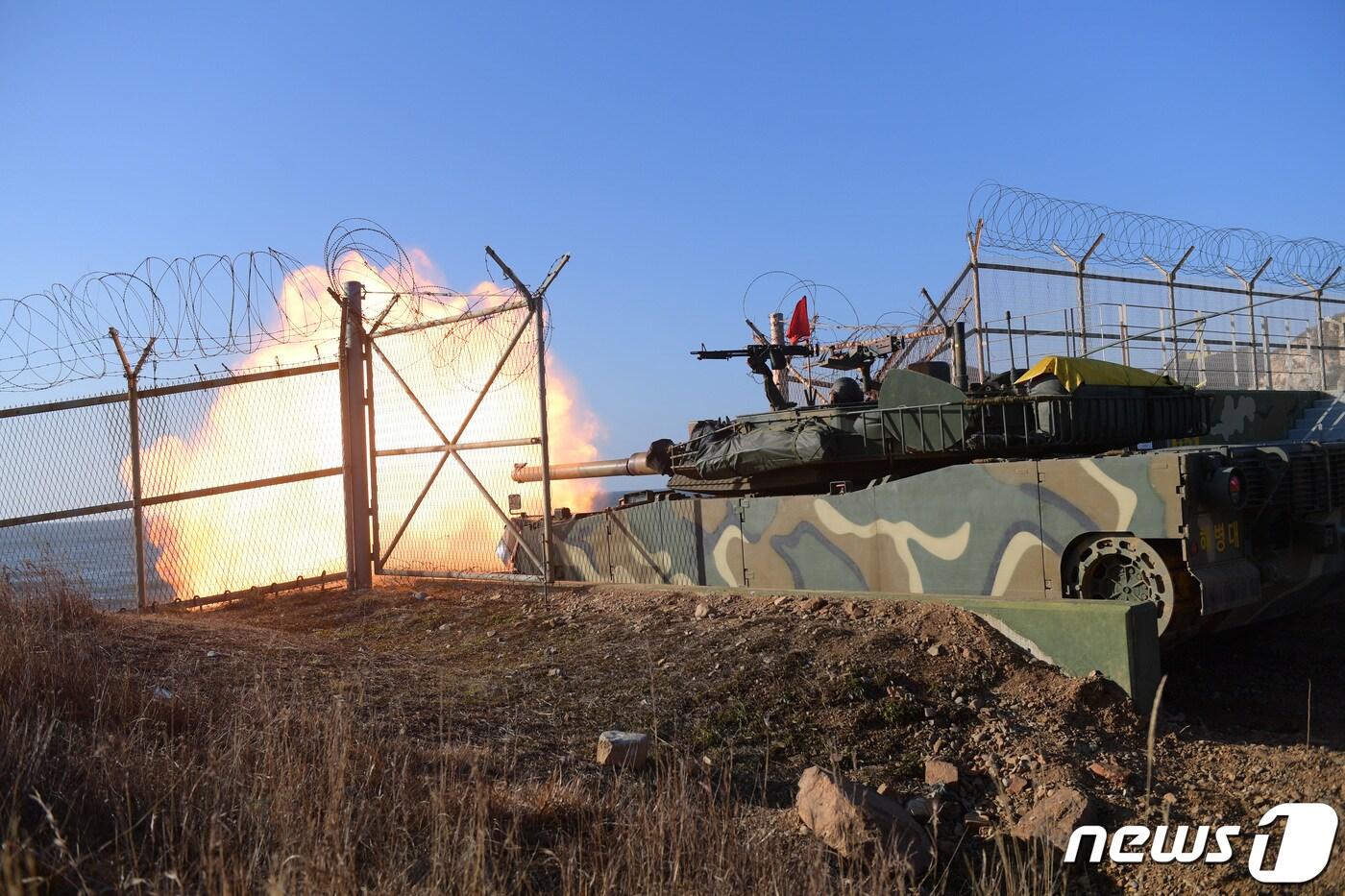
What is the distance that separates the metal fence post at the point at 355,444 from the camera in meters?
12.5

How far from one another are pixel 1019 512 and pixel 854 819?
4.10 m

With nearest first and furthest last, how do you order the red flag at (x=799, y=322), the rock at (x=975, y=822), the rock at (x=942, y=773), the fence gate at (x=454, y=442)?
the rock at (x=975, y=822) → the rock at (x=942, y=773) → the fence gate at (x=454, y=442) → the red flag at (x=799, y=322)

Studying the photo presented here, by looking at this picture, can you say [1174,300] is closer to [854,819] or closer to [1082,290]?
[1082,290]

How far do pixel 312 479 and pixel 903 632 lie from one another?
7.09 meters

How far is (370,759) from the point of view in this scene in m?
4.78

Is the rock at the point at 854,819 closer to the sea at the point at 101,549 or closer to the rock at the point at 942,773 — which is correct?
the rock at the point at 942,773

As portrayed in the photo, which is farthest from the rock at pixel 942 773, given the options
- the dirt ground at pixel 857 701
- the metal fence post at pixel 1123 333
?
the metal fence post at pixel 1123 333

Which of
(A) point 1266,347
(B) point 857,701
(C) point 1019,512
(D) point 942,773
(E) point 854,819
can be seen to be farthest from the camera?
(A) point 1266,347

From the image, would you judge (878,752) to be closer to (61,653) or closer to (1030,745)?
(1030,745)

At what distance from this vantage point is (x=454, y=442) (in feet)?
39.3

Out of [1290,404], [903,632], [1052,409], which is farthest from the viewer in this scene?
[1290,404]

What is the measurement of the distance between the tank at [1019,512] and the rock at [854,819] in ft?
8.93

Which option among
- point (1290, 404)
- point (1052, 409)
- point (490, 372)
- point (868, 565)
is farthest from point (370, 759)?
Answer: point (1290, 404)

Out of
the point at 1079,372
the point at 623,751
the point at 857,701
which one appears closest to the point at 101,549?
the point at 623,751
